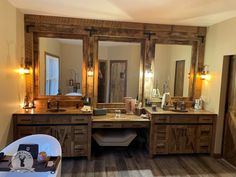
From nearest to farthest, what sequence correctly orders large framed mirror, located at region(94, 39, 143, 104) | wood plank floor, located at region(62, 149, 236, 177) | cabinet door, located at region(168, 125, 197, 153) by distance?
wood plank floor, located at region(62, 149, 236, 177) < cabinet door, located at region(168, 125, 197, 153) < large framed mirror, located at region(94, 39, 143, 104)

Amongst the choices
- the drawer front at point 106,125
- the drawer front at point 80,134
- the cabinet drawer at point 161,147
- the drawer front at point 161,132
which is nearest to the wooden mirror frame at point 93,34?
the drawer front at point 106,125

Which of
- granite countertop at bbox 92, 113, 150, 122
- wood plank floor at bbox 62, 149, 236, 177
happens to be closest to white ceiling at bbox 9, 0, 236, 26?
granite countertop at bbox 92, 113, 150, 122

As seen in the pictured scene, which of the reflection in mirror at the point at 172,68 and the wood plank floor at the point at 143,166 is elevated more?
the reflection in mirror at the point at 172,68

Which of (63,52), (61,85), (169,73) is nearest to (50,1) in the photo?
(63,52)

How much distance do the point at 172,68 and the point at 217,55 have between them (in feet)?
2.98

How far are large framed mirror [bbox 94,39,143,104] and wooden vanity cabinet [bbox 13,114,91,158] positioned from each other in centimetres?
84

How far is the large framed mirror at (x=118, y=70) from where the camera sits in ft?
13.6

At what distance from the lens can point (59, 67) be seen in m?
4.11

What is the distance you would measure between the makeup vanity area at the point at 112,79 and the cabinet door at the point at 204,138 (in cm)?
2

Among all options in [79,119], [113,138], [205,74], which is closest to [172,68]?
[205,74]

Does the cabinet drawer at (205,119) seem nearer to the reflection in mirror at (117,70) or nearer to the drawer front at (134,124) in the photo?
the drawer front at (134,124)

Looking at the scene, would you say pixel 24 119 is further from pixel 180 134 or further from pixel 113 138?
pixel 180 134

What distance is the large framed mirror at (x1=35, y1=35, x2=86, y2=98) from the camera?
396cm

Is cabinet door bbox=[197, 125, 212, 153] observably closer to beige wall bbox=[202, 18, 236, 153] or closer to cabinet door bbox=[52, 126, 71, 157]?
beige wall bbox=[202, 18, 236, 153]
